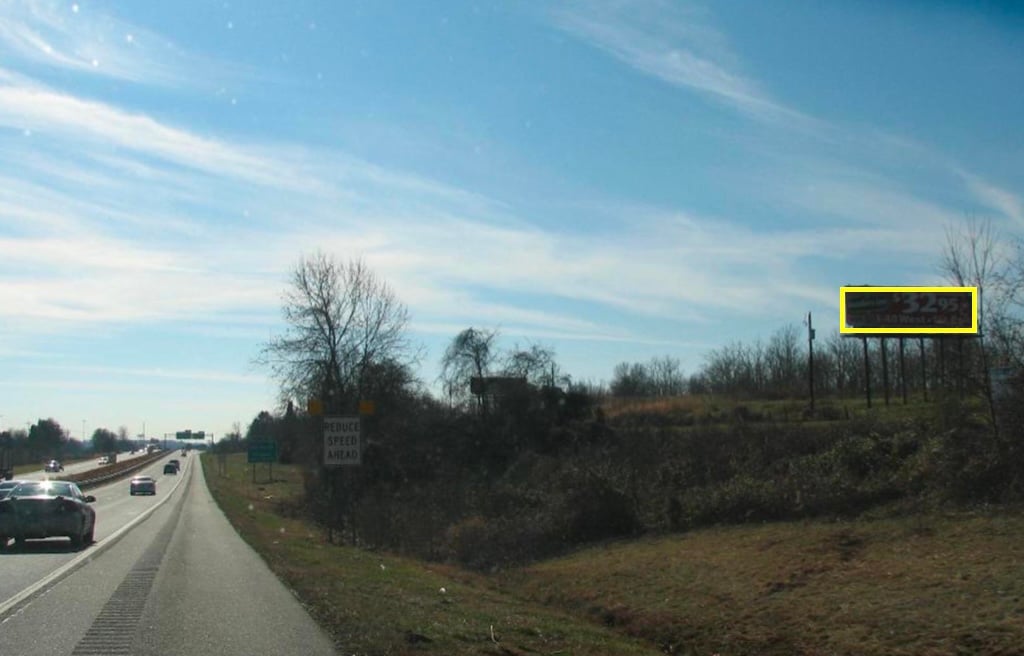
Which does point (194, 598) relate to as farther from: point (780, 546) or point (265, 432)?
point (265, 432)

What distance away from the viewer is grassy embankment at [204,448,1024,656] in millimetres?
11695

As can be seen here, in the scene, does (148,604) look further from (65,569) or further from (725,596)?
(725,596)

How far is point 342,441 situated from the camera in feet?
87.8

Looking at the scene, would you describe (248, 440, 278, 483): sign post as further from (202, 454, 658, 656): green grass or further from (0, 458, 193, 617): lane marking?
(202, 454, 658, 656): green grass

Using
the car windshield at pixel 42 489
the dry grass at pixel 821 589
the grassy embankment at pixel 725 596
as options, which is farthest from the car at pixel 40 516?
the dry grass at pixel 821 589

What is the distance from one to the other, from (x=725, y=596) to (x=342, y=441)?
13.5 meters

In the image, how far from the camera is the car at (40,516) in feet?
73.9

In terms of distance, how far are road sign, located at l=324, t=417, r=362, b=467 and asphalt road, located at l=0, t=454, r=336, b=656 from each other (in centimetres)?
343

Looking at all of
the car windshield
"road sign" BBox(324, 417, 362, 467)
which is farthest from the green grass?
the car windshield

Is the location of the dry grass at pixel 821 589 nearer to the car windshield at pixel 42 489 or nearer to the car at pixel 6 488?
the car windshield at pixel 42 489

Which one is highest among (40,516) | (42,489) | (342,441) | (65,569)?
(342,441)

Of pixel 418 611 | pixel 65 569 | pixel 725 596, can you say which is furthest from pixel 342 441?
pixel 418 611

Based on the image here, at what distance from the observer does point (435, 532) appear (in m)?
30.8

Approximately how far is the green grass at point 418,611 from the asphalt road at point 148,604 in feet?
1.46
